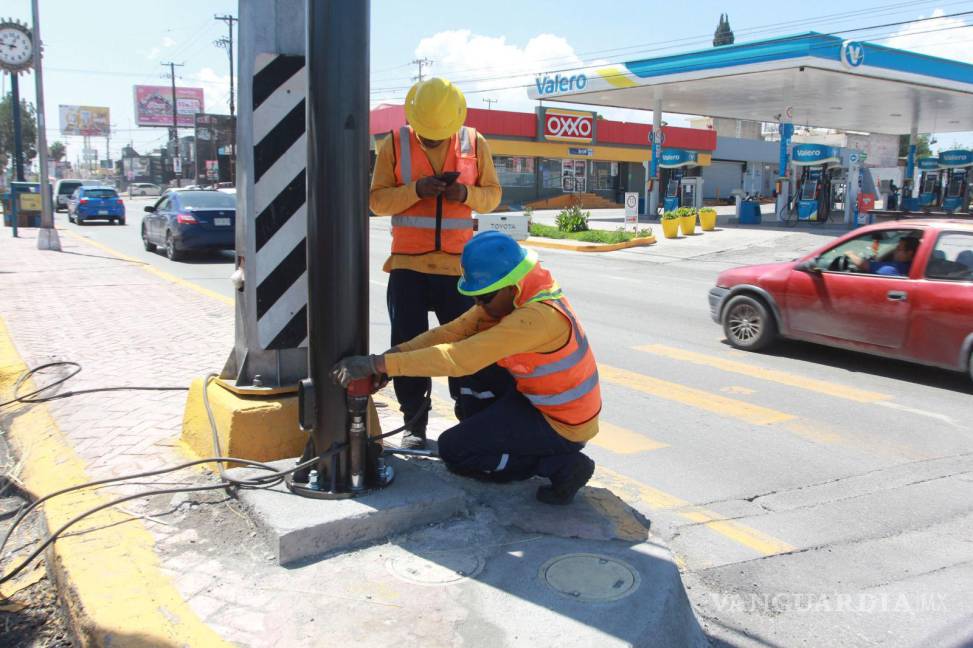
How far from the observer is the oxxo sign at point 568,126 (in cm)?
4391

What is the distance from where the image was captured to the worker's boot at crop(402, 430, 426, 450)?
13.9 feet

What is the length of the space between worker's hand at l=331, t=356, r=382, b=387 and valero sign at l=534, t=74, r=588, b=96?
27.1 m

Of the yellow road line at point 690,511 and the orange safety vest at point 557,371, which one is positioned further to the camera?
the yellow road line at point 690,511

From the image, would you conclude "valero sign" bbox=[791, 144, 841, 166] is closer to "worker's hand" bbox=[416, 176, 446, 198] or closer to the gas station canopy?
the gas station canopy

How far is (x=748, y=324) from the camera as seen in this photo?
8.33 m

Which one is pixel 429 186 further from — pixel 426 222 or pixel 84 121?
pixel 84 121

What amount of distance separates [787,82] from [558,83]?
8.21 metres

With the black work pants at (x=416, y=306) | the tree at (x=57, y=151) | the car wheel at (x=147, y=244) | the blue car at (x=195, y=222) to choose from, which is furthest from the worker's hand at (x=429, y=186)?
the tree at (x=57, y=151)

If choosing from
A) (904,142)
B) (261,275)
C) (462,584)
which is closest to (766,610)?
(462,584)

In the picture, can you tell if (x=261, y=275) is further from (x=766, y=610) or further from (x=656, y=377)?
(x=656, y=377)

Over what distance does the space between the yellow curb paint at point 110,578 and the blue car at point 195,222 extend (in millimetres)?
12639

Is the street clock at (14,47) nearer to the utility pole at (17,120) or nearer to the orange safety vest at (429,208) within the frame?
the utility pole at (17,120)

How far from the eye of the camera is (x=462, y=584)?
292 cm

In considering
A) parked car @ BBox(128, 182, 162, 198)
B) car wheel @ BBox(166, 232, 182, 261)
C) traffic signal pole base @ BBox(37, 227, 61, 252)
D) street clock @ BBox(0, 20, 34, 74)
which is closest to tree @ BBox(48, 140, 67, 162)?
parked car @ BBox(128, 182, 162, 198)
